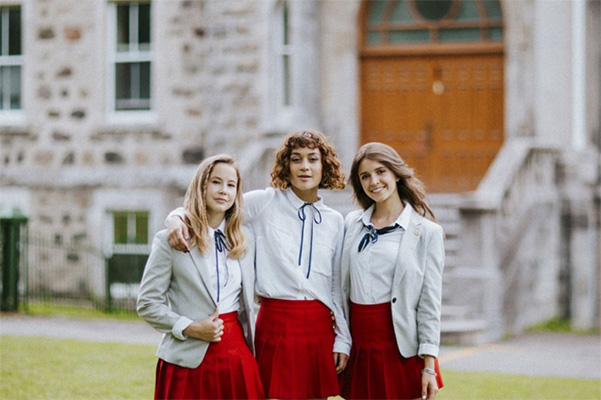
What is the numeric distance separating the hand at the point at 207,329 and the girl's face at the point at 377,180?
100 cm

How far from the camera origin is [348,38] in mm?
15055

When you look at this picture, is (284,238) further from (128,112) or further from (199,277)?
(128,112)

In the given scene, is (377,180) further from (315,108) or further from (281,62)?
(281,62)

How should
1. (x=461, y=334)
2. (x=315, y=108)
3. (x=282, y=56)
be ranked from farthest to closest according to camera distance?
(x=282, y=56)
(x=315, y=108)
(x=461, y=334)

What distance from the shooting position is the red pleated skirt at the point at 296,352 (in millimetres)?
5055

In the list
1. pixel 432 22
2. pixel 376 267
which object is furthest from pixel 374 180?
pixel 432 22

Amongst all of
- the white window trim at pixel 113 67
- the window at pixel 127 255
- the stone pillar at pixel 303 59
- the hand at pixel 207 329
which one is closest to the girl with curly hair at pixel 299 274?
the hand at pixel 207 329

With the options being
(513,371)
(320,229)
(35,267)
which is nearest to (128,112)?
(35,267)

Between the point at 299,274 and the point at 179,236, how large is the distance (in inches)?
26.4

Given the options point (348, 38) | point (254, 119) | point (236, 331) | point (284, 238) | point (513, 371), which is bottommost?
point (513, 371)

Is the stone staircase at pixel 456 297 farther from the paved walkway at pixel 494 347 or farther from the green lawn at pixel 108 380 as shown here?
the green lawn at pixel 108 380

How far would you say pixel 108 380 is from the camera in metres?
8.36

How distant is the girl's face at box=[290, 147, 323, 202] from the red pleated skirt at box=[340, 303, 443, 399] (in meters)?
0.67

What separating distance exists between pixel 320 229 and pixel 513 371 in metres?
4.76
